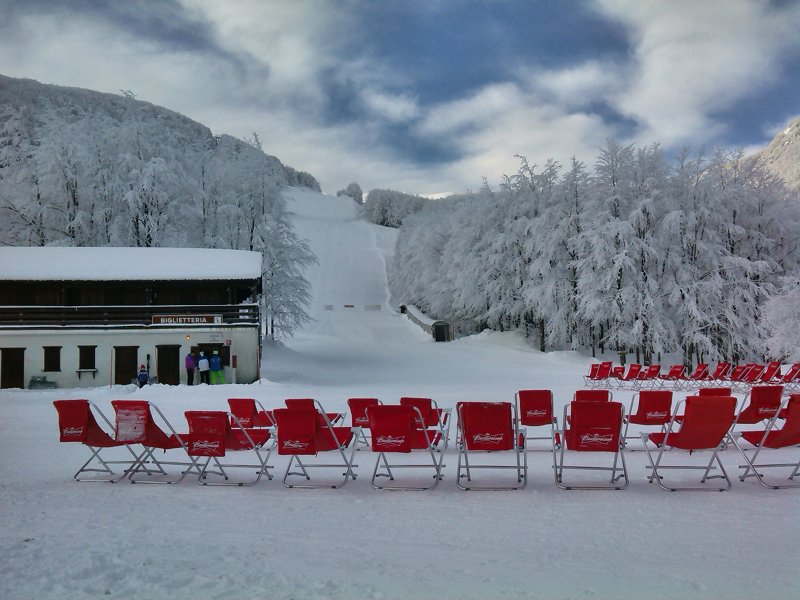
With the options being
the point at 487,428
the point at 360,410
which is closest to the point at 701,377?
the point at 360,410

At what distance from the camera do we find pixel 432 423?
998 centimetres

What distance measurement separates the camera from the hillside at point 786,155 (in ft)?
133

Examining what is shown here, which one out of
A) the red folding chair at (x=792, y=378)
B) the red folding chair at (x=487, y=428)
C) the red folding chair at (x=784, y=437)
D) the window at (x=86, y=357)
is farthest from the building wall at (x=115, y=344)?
the red folding chair at (x=784, y=437)

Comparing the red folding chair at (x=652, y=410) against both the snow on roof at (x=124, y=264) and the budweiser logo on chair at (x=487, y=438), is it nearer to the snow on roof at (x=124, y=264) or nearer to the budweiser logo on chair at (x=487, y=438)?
the budweiser logo on chair at (x=487, y=438)

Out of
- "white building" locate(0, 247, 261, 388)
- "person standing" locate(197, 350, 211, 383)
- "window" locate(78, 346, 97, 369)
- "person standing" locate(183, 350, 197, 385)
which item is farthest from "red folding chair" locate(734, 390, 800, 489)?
"window" locate(78, 346, 97, 369)

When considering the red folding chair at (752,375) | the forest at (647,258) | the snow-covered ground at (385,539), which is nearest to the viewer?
the snow-covered ground at (385,539)

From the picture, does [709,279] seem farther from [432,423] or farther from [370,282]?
[370,282]

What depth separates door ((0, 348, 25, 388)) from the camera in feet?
86.9

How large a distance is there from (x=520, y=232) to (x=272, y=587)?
40.7 meters

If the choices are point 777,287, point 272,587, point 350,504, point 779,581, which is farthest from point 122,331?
point 777,287

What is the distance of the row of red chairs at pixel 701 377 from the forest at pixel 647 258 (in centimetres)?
1103

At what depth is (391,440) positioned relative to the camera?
24.5 ft

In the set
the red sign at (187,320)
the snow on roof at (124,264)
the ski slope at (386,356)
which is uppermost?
the snow on roof at (124,264)

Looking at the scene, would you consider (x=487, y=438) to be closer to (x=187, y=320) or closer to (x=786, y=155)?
(x=187, y=320)
